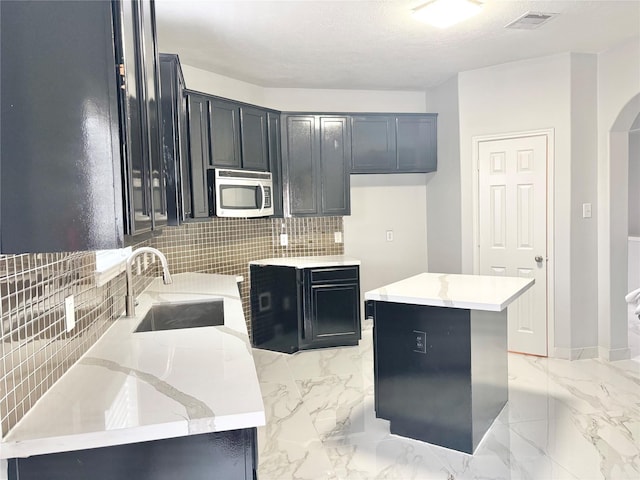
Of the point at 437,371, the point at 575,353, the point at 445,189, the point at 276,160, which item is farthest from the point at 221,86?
the point at 575,353

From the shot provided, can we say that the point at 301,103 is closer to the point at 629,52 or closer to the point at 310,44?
the point at 310,44

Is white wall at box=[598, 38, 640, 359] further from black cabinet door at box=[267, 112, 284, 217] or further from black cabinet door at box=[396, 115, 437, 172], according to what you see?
black cabinet door at box=[267, 112, 284, 217]

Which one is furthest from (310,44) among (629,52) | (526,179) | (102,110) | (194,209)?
(102,110)

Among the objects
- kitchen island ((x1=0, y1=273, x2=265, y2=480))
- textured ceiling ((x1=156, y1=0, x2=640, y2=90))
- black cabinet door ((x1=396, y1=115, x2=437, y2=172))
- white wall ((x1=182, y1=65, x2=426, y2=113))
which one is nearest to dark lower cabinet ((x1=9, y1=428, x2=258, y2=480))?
kitchen island ((x1=0, y1=273, x2=265, y2=480))

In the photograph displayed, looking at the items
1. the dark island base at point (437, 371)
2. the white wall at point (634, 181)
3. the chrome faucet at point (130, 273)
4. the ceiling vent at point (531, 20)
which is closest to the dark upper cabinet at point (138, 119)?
the chrome faucet at point (130, 273)

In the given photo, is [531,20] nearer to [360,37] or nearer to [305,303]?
[360,37]

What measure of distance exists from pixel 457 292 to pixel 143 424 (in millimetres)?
1861

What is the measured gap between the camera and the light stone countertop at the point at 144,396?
3.10 ft

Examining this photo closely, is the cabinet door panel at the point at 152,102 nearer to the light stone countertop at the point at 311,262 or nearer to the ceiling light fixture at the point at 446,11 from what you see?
the ceiling light fixture at the point at 446,11

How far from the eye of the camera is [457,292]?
7.93 feet

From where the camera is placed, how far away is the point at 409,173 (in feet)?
15.4

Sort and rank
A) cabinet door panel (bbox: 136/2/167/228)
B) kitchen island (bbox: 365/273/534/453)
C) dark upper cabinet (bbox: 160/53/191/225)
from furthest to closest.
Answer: dark upper cabinet (bbox: 160/53/191/225) < kitchen island (bbox: 365/273/534/453) < cabinet door panel (bbox: 136/2/167/228)

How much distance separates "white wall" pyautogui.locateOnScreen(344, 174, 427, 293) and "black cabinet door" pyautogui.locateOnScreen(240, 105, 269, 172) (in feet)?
3.68

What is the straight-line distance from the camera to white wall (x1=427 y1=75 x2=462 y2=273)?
4230mm
